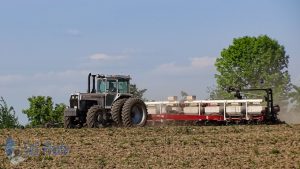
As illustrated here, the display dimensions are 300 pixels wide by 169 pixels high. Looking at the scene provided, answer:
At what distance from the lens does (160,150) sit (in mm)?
17062

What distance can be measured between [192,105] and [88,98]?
25.2ft

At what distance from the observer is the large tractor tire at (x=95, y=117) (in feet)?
87.1

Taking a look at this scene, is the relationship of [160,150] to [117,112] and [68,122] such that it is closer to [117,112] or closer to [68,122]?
[117,112]

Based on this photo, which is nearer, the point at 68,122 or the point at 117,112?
the point at 117,112

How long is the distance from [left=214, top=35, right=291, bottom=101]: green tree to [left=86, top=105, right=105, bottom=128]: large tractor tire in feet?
139

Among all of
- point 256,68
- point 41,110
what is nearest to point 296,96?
point 256,68

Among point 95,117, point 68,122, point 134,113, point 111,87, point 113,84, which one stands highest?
point 113,84

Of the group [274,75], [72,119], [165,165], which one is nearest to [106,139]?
[165,165]

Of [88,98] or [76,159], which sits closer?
[76,159]

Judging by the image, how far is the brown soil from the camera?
1459 centimetres

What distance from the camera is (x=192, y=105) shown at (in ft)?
110

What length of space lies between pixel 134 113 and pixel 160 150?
35.7ft

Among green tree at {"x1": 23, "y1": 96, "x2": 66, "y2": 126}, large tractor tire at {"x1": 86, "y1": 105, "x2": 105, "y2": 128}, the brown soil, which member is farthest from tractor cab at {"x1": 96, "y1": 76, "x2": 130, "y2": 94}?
Answer: green tree at {"x1": 23, "y1": 96, "x2": 66, "y2": 126}

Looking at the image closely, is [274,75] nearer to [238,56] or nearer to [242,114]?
[238,56]
